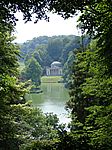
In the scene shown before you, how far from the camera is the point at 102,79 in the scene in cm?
936

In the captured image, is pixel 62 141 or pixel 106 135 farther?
pixel 106 135

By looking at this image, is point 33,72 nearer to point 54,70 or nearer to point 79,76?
point 54,70

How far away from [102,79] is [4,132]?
5.31 m

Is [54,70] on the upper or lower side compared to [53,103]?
upper

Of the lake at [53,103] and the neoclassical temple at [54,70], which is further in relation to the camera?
the neoclassical temple at [54,70]

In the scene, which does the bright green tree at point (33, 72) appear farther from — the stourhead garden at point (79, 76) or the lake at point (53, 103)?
the stourhead garden at point (79, 76)

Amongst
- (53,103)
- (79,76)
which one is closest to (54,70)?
(53,103)

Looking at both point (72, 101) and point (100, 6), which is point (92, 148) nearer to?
point (100, 6)

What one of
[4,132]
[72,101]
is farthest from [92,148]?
[72,101]

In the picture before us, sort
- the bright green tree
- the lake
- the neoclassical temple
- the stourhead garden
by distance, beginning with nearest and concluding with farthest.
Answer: the stourhead garden, the lake, the bright green tree, the neoclassical temple

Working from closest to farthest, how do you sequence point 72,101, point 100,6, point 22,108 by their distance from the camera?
point 100,6 → point 22,108 → point 72,101

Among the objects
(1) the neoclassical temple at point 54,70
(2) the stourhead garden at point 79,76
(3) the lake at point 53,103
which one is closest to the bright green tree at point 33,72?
(3) the lake at point 53,103

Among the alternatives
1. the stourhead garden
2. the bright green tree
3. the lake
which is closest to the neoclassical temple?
the bright green tree

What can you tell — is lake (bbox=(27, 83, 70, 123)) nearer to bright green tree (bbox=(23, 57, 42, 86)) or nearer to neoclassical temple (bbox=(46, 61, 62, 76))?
bright green tree (bbox=(23, 57, 42, 86))
